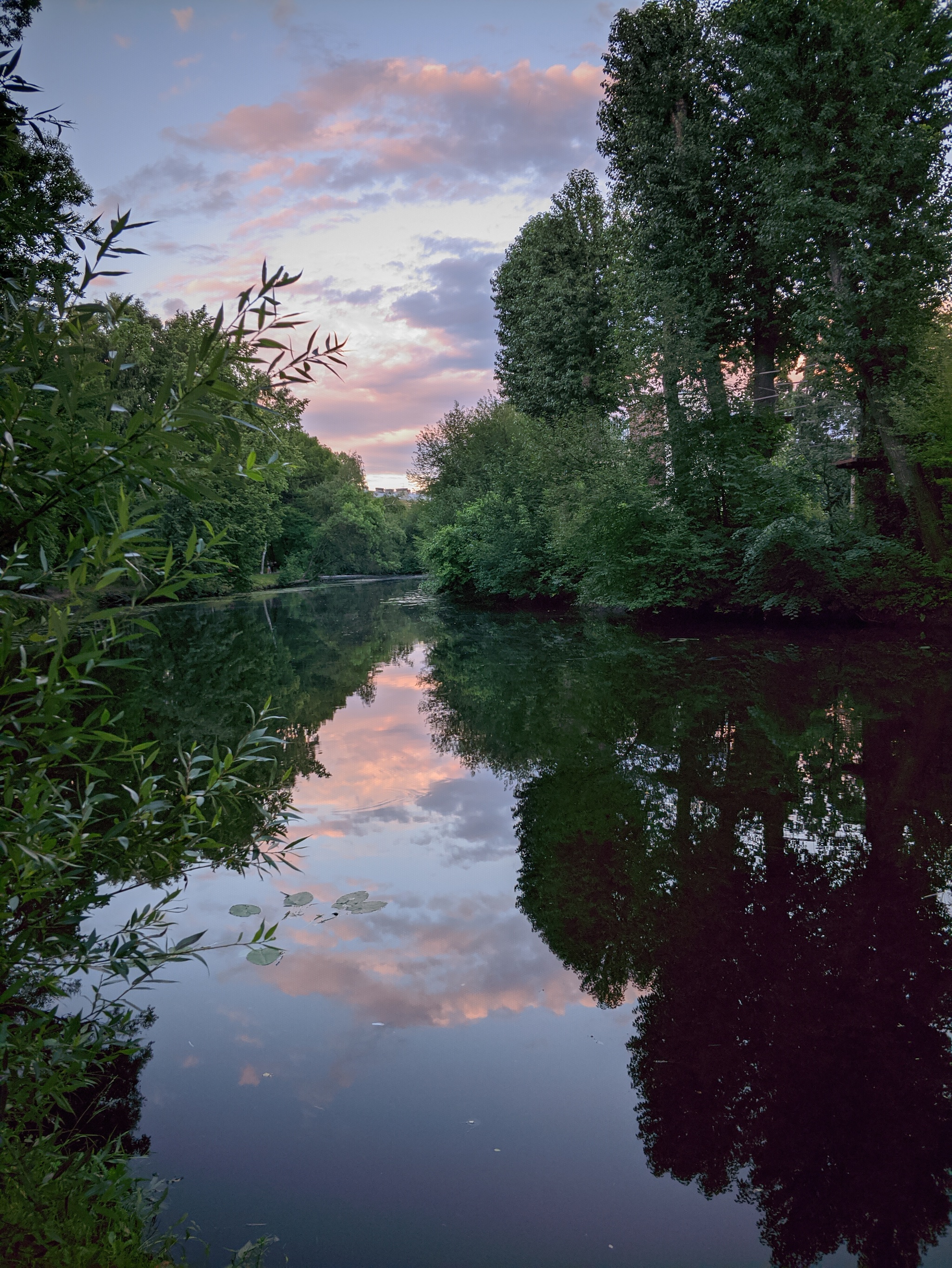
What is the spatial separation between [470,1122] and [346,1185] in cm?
59

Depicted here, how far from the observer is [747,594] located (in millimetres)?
20078

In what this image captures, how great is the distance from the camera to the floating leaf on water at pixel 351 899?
5.53 metres

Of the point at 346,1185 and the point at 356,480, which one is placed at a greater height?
the point at 356,480

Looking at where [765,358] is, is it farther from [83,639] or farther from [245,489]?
[83,639]

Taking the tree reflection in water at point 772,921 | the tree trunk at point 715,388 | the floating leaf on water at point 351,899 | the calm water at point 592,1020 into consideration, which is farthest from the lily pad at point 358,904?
the tree trunk at point 715,388

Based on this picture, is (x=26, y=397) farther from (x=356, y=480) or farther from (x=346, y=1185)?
(x=356, y=480)

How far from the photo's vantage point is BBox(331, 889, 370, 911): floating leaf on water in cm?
553

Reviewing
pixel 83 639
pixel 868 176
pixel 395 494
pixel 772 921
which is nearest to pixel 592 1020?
pixel 772 921

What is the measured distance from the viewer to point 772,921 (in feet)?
15.9

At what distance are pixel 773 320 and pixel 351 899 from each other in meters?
23.5

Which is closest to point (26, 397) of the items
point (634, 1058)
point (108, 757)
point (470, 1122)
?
point (108, 757)

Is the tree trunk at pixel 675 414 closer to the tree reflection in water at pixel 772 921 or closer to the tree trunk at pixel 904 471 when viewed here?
the tree trunk at pixel 904 471

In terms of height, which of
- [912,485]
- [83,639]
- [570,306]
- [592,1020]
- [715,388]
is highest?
[570,306]

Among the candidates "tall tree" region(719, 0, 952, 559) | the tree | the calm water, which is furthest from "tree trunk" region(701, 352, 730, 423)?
the calm water
